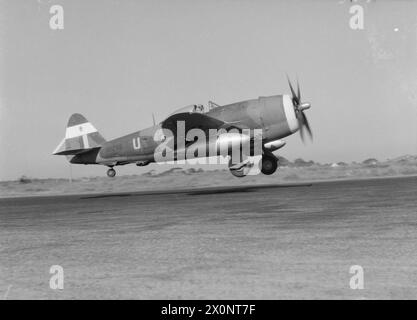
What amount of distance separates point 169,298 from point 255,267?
134 centimetres

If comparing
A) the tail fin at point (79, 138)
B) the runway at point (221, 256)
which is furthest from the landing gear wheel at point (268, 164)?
the runway at point (221, 256)

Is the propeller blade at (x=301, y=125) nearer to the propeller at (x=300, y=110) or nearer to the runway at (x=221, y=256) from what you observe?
the propeller at (x=300, y=110)

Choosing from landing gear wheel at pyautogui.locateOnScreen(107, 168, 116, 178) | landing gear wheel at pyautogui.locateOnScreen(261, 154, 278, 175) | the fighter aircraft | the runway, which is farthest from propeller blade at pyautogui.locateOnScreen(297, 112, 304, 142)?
the runway

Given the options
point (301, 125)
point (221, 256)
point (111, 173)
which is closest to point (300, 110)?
point (301, 125)

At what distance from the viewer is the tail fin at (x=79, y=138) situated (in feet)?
83.0

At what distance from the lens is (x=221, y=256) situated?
20.1ft

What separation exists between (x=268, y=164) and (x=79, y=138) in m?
10.2

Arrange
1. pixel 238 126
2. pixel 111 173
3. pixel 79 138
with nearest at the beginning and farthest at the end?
pixel 238 126, pixel 111 173, pixel 79 138

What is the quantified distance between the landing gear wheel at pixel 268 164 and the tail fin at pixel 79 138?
28.6ft

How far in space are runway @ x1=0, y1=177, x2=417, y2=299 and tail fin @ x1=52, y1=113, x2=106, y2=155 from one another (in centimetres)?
1504

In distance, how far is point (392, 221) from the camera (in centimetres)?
873

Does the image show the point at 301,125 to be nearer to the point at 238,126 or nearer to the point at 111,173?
the point at 238,126
